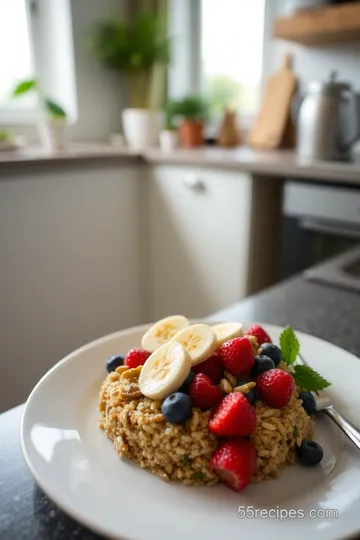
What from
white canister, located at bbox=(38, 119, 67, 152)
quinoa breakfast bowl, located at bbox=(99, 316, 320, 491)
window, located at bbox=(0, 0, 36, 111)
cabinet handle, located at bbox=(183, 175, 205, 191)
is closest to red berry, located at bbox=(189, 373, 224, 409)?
quinoa breakfast bowl, located at bbox=(99, 316, 320, 491)

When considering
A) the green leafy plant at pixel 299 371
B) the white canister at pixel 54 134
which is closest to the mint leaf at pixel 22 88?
the white canister at pixel 54 134

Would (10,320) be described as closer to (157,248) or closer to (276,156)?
(157,248)

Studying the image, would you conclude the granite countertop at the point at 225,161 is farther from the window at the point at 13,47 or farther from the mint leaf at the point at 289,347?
the mint leaf at the point at 289,347

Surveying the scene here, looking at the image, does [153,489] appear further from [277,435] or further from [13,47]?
[13,47]

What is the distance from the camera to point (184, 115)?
2131 millimetres

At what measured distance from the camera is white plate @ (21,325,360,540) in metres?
0.36

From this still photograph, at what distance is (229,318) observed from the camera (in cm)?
80

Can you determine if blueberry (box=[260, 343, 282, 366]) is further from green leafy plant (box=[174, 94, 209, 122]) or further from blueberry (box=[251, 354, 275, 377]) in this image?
green leafy plant (box=[174, 94, 209, 122])

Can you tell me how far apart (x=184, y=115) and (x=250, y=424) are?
1.92 metres

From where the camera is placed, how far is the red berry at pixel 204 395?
1.52 ft

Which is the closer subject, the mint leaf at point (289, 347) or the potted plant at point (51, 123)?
the mint leaf at point (289, 347)

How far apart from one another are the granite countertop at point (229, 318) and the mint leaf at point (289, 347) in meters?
0.18

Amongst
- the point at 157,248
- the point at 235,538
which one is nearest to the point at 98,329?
the point at 157,248

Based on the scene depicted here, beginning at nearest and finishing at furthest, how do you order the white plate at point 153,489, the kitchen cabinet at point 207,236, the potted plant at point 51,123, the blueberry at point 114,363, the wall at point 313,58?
the white plate at point 153,489
the blueberry at point 114,363
the kitchen cabinet at point 207,236
the potted plant at point 51,123
the wall at point 313,58
